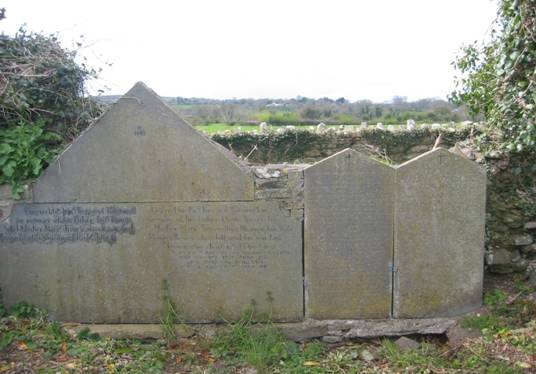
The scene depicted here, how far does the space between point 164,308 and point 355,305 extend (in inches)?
75.3

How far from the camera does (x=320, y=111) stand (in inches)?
954

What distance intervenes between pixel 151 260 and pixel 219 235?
0.73 m

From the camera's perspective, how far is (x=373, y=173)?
4.59 meters

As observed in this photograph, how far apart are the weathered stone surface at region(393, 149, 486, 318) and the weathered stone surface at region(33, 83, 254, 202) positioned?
5.11 feet

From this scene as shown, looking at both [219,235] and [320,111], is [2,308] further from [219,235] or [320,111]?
[320,111]

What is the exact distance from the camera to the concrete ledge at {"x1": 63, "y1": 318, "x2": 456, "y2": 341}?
4691 millimetres

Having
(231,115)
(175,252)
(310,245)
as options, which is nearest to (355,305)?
(310,245)

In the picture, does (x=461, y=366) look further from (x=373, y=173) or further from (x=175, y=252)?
(x=175, y=252)

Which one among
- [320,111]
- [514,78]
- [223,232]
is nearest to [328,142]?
[514,78]

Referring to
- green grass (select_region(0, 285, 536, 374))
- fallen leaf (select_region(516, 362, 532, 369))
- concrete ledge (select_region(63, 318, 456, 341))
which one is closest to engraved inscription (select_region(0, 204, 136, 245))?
green grass (select_region(0, 285, 536, 374))

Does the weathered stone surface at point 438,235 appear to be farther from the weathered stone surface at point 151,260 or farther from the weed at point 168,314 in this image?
the weed at point 168,314

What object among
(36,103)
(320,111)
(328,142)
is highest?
(320,111)

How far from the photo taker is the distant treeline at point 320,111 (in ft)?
71.5

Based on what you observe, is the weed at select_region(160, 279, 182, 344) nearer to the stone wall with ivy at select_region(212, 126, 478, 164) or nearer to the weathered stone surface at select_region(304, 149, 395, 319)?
the weathered stone surface at select_region(304, 149, 395, 319)
